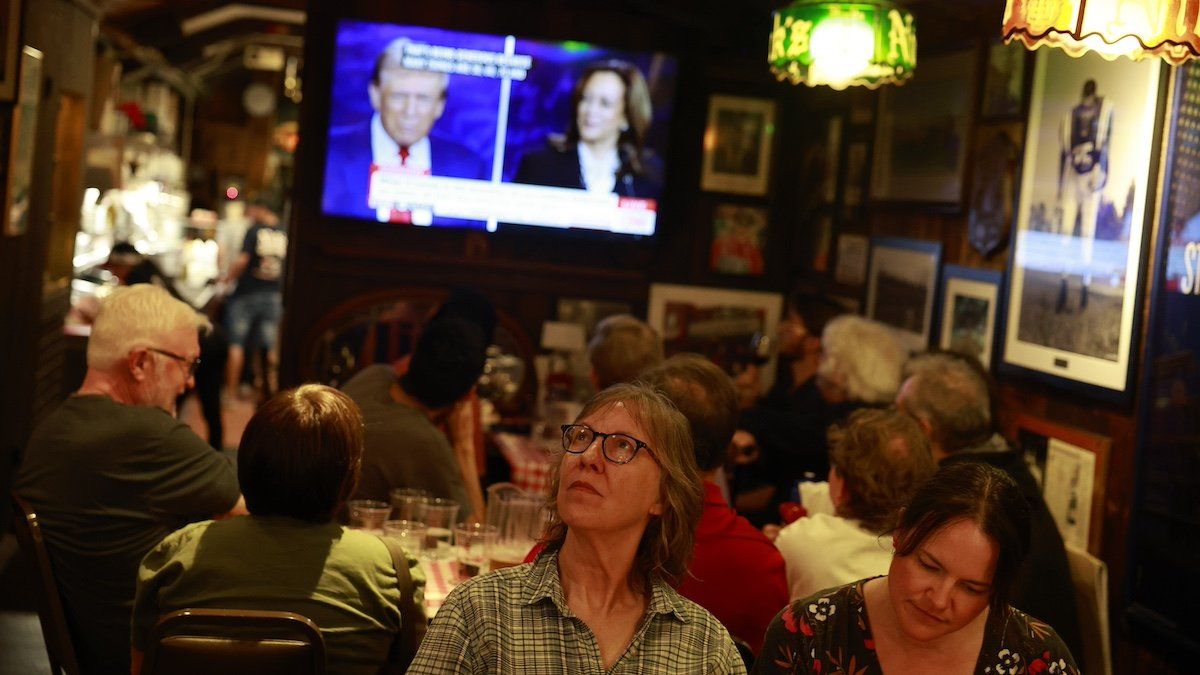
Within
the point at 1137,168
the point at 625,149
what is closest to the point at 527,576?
the point at 1137,168

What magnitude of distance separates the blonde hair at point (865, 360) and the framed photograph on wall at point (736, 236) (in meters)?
1.80

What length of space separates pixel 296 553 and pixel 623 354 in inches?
97.6

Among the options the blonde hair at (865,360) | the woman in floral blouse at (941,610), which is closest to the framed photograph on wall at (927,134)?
the blonde hair at (865,360)

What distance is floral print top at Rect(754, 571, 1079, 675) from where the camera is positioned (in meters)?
2.32

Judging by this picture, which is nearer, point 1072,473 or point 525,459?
point 1072,473

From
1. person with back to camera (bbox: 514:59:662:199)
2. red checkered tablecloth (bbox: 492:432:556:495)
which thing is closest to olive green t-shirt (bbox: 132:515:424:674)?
red checkered tablecloth (bbox: 492:432:556:495)

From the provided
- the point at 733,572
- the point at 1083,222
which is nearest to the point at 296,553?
the point at 733,572

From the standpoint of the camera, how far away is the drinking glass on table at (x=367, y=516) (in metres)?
3.48

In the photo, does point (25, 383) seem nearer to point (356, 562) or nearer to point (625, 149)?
point (625, 149)

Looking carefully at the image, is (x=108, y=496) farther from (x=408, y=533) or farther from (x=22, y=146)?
(x=22, y=146)

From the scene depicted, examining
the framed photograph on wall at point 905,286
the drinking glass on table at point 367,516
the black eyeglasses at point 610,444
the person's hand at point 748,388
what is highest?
the framed photograph on wall at point 905,286

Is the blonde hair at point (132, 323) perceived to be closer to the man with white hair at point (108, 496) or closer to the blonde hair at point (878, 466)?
the man with white hair at point (108, 496)

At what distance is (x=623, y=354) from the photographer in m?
5.07

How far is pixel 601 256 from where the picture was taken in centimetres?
704
